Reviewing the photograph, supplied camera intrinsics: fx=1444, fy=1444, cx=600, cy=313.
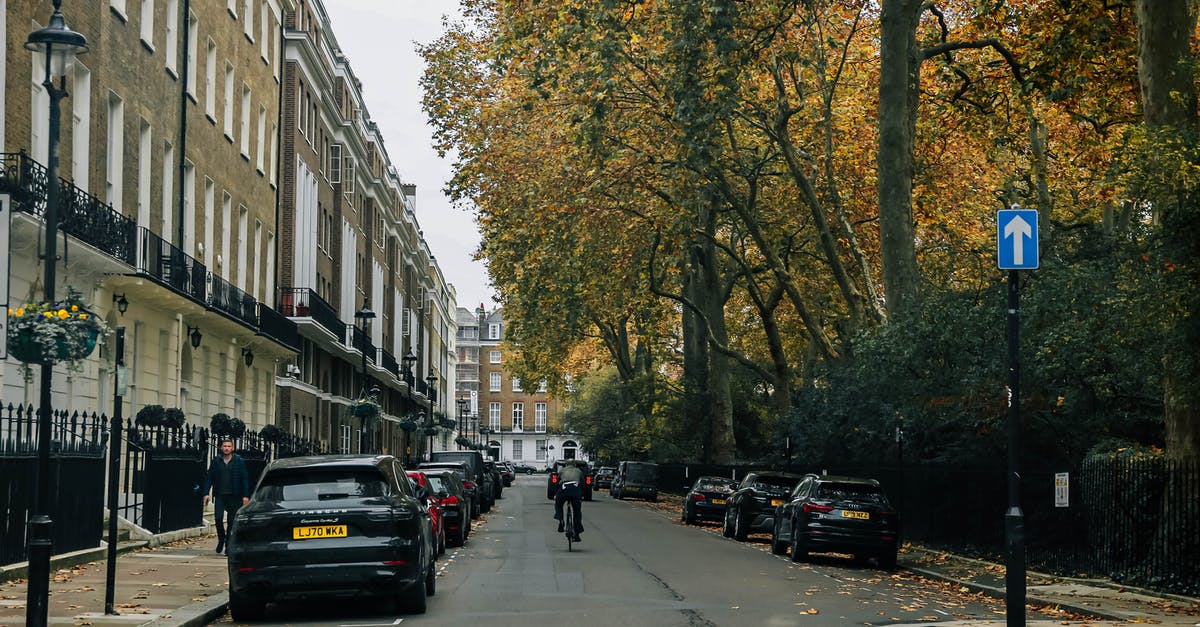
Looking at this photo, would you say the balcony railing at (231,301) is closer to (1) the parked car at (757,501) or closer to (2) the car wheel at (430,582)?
(1) the parked car at (757,501)

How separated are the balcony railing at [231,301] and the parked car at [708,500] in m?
13.2

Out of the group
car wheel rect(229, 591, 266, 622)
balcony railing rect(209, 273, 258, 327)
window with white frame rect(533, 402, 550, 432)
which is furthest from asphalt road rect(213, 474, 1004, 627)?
window with white frame rect(533, 402, 550, 432)

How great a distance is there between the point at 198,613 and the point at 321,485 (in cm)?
165

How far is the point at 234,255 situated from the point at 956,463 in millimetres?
22362

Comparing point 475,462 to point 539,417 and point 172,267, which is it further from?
point 539,417

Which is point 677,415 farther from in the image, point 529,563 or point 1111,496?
point 1111,496

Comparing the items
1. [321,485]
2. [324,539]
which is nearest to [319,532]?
[324,539]

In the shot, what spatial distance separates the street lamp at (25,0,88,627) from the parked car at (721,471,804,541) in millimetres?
21451

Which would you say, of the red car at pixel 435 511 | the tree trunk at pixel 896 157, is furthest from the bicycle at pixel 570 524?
the tree trunk at pixel 896 157

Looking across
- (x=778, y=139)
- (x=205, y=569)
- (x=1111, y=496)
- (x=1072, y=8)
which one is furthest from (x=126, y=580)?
(x=778, y=139)

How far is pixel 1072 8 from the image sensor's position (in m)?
24.0

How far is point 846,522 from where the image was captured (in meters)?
23.6

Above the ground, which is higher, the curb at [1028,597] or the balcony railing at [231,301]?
the balcony railing at [231,301]

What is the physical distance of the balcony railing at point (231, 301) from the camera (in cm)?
3600
